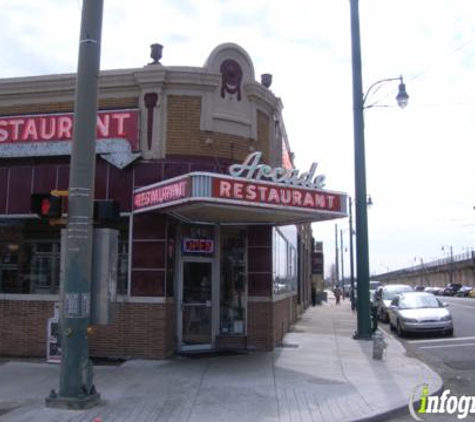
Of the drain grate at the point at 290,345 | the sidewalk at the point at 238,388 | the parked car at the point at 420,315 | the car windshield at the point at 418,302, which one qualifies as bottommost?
the sidewalk at the point at 238,388

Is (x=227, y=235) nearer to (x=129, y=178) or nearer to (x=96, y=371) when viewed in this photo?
(x=129, y=178)

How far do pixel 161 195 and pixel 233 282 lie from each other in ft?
12.1

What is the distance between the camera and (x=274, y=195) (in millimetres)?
12031

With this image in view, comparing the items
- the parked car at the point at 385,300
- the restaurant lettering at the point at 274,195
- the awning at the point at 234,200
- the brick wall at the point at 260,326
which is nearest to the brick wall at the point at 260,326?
the brick wall at the point at 260,326

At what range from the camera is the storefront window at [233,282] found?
1500cm

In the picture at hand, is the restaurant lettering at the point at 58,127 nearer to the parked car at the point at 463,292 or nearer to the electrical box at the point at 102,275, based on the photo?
the electrical box at the point at 102,275

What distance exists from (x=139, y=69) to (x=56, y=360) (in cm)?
634

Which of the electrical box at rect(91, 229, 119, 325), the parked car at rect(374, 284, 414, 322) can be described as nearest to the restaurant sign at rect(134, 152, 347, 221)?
the electrical box at rect(91, 229, 119, 325)

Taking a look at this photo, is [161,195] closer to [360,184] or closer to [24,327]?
[24,327]

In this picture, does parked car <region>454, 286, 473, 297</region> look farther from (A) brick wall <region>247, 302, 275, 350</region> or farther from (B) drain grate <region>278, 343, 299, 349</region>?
(A) brick wall <region>247, 302, 275, 350</region>

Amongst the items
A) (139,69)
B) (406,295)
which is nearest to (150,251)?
(139,69)

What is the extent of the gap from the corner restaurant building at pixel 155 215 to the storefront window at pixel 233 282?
0.02 meters

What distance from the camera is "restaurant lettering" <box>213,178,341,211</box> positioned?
1130 cm

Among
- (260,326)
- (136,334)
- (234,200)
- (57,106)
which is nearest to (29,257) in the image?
(136,334)
